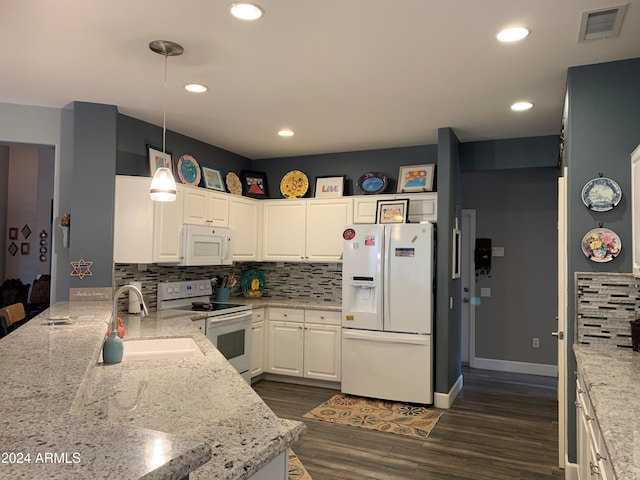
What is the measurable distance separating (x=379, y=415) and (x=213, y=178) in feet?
9.59

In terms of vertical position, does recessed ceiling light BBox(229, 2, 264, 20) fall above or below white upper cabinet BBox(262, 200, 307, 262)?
above

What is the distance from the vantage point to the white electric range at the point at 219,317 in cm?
446

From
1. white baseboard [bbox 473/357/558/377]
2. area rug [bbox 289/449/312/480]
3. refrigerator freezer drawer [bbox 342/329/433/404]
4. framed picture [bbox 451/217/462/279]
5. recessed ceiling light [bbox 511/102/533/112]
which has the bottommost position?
area rug [bbox 289/449/312/480]

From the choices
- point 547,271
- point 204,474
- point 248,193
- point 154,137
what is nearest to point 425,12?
point 204,474

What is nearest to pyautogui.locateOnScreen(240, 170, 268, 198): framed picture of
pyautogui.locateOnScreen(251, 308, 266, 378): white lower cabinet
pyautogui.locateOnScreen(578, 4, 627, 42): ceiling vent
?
pyautogui.locateOnScreen(251, 308, 266, 378): white lower cabinet

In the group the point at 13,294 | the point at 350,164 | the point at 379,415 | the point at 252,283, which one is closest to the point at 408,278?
the point at 379,415

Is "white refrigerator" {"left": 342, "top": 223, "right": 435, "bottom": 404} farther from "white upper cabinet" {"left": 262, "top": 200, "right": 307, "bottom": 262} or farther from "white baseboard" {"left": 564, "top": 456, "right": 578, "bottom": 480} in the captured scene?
"white baseboard" {"left": 564, "top": 456, "right": 578, "bottom": 480}

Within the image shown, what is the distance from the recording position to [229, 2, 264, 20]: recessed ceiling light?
2.32 metres

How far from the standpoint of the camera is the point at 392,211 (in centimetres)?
498

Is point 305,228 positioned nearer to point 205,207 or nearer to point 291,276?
point 291,276

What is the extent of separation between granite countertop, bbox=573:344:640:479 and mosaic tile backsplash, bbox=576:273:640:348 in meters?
0.07

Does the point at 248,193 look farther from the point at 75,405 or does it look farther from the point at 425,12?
Result: the point at 75,405

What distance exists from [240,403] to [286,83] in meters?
2.35

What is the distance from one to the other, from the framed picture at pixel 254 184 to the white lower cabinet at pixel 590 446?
158 inches
